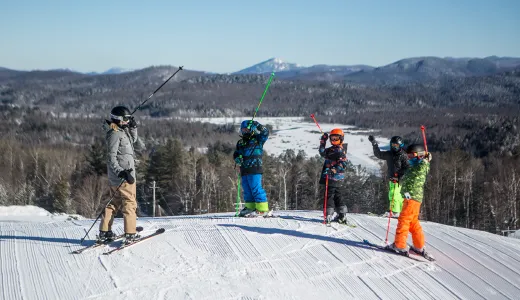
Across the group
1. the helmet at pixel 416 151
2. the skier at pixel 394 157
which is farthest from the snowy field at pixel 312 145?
the helmet at pixel 416 151

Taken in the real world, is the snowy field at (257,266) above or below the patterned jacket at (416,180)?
below

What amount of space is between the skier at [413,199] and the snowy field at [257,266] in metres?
0.33

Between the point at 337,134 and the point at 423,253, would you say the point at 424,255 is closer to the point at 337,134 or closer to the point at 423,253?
the point at 423,253

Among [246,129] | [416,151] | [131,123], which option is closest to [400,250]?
[416,151]

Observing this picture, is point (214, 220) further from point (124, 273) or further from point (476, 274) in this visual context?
point (476, 274)

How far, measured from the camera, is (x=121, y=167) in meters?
6.88

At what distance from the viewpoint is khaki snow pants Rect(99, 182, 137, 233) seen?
6.99 meters

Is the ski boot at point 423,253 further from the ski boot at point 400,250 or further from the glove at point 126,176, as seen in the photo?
the glove at point 126,176

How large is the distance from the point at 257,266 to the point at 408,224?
8.08 ft

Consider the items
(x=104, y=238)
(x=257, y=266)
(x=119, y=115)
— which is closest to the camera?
(x=257, y=266)

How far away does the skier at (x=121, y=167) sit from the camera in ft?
22.3

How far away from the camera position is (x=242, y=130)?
910cm

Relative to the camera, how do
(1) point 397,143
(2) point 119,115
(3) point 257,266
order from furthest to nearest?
(1) point 397,143
(2) point 119,115
(3) point 257,266

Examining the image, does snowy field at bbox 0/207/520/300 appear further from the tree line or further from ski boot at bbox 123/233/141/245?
the tree line
